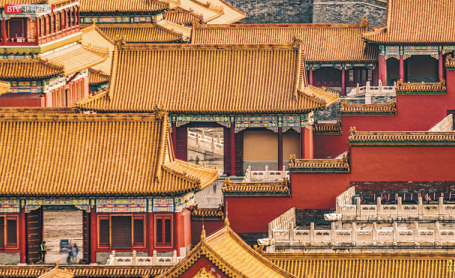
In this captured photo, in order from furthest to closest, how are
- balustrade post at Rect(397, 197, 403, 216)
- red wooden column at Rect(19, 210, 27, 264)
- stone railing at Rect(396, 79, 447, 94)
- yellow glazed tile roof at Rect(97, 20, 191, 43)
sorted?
yellow glazed tile roof at Rect(97, 20, 191, 43) < stone railing at Rect(396, 79, 447, 94) < balustrade post at Rect(397, 197, 403, 216) < red wooden column at Rect(19, 210, 27, 264)

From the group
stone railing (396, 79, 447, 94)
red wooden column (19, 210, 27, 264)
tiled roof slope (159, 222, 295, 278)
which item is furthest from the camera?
stone railing (396, 79, 447, 94)

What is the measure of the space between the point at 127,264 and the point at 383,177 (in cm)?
1526

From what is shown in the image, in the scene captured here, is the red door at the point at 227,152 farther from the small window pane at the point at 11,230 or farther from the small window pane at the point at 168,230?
the small window pane at the point at 11,230

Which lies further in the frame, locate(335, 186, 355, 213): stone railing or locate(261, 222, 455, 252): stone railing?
locate(335, 186, 355, 213): stone railing

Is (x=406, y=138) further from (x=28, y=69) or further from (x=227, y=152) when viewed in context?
(x=28, y=69)

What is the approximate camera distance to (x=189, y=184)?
191ft

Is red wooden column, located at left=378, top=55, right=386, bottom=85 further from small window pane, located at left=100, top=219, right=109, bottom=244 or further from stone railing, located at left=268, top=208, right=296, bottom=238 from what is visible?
small window pane, located at left=100, top=219, right=109, bottom=244

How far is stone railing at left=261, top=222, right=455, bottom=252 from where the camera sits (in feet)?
197

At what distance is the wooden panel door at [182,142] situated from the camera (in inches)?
2916

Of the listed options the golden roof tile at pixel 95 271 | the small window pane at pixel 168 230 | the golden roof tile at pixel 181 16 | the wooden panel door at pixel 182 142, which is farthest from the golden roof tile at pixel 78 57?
the golden roof tile at pixel 95 271

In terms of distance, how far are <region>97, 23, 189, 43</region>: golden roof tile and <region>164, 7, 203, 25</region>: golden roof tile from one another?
31.8ft

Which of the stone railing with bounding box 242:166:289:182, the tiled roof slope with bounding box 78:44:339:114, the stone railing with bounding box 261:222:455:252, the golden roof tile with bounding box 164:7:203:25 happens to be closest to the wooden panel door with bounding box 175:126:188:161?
the tiled roof slope with bounding box 78:44:339:114

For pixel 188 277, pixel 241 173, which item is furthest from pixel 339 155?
pixel 188 277

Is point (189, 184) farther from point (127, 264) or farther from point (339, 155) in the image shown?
point (339, 155)
